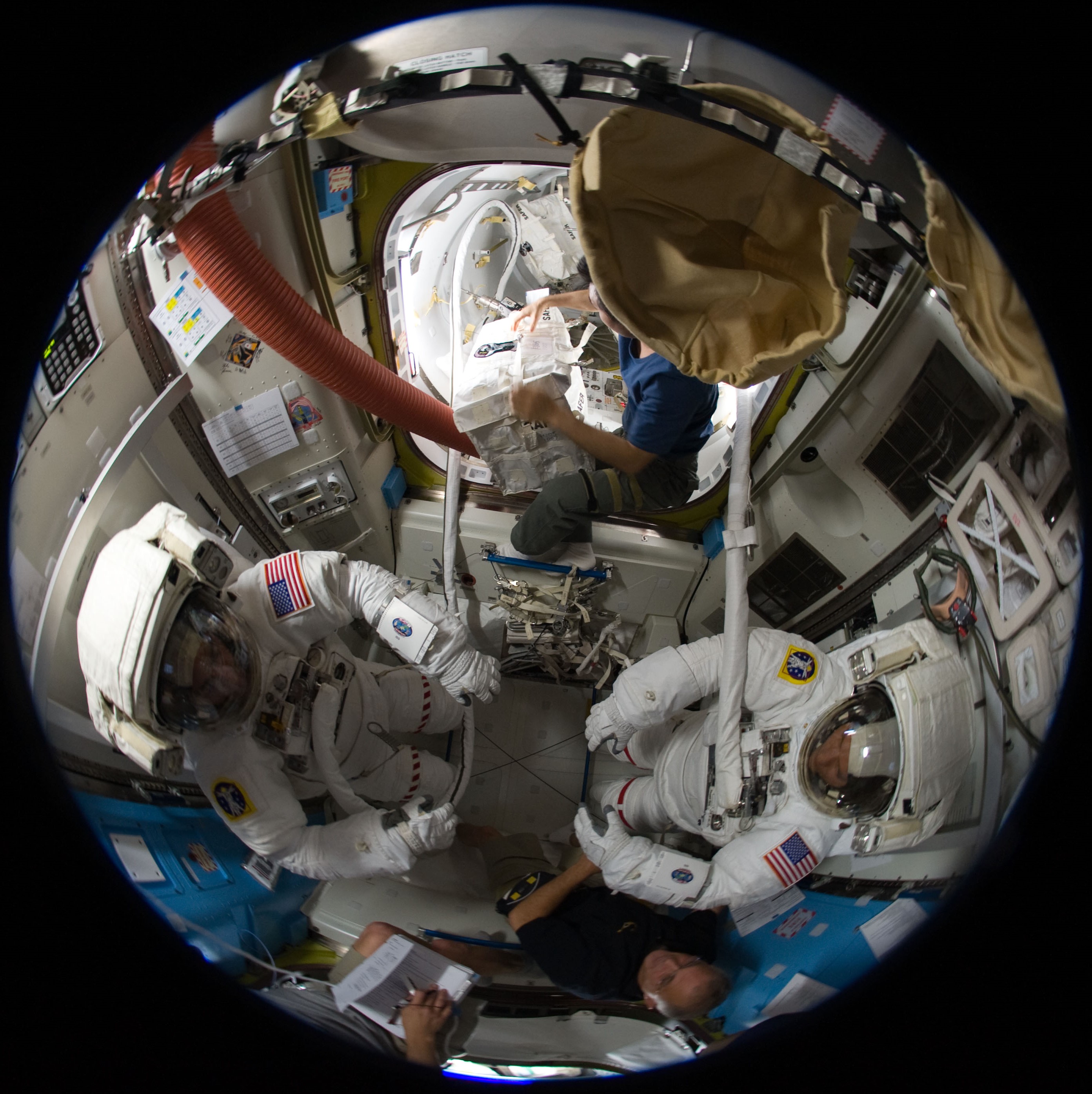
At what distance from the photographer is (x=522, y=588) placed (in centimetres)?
157

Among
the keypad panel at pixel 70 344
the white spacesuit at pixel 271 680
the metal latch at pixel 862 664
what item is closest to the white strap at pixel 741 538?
the metal latch at pixel 862 664

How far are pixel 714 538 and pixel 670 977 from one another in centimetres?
98

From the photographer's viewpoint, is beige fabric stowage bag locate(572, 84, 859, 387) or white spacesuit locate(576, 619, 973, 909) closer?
beige fabric stowage bag locate(572, 84, 859, 387)

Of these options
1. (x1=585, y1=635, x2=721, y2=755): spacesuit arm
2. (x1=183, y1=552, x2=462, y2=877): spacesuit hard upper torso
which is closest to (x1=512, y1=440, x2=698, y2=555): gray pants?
(x1=585, y1=635, x2=721, y2=755): spacesuit arm

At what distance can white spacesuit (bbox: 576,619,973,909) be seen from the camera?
1.10m

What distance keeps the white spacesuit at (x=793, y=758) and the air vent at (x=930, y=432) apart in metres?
0.27

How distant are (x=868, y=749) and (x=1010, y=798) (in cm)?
24

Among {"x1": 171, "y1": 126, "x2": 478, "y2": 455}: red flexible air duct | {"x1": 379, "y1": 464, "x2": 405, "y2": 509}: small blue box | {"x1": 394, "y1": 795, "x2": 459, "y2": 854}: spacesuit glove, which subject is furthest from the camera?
{"x1": 379, "y1": 464, "x2": 405, "y2": 509}: small blue box

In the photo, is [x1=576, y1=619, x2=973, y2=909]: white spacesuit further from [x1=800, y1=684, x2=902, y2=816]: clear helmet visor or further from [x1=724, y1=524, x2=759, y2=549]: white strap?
[x1=724, y1=524, x2=759, y2=549]: white strap

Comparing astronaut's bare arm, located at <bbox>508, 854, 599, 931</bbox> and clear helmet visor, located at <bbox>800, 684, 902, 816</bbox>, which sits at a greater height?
clear helmet visor, located at <bbox>800, 684, 902, 816</bbox>

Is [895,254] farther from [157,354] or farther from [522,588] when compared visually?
[157,354]

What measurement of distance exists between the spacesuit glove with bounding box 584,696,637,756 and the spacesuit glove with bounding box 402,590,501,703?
0.27m

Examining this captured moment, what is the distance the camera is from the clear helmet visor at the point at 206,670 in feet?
3.46

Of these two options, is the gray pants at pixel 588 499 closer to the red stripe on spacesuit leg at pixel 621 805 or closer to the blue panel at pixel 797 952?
the red stripe on spacesuit leg at pixel 621 805
